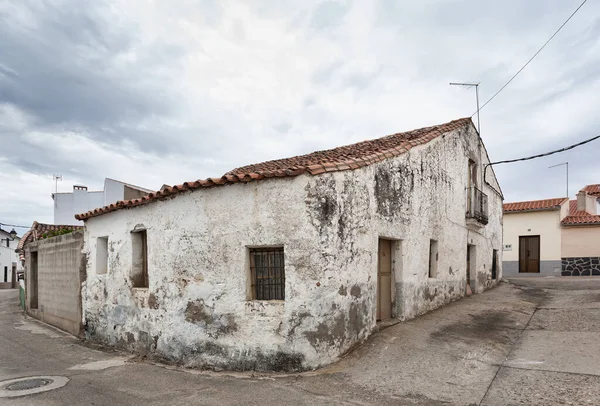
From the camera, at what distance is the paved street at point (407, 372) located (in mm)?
5516

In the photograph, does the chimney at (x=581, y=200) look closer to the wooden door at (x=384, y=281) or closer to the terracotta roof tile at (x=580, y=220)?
the terracotta roof tile at (x=580, y=220)

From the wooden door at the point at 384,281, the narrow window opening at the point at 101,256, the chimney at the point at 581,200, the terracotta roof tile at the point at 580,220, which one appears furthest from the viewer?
the chimney at the point at 581,200

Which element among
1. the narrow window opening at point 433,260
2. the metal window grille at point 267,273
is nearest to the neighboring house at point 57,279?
the metal window grille at point 267,273

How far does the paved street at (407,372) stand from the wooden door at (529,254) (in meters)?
13.8

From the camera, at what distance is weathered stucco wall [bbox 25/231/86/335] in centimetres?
1120

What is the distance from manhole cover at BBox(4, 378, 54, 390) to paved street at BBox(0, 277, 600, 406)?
0.38 meters

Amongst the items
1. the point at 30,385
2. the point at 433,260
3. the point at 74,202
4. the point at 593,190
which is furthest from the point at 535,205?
the point at 74,202

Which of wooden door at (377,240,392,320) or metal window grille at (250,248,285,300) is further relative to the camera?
wooden door at (377,240,392,320)

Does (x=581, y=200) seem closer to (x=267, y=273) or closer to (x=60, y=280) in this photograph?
(x=267, y=273)

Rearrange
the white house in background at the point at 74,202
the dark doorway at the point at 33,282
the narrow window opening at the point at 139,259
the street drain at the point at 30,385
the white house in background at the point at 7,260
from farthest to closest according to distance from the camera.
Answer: the white house in background at the point at 7,260 → the white house in background at the point at 74,202 → the dark doorway at the point at 33,282 → the narrow window opening at the point at 139,259 → the street drain at the point at 30,385

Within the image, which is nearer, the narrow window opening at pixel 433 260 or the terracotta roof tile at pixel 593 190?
the narrow window opening at pixel 433 260

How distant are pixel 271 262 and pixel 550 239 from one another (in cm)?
1984

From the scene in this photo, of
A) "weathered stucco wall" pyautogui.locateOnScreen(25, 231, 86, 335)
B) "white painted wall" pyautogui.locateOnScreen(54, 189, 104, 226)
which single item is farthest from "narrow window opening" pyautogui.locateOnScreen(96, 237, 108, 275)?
"white painted wall" pyautogui.locateOnScreen(54, 189, 104, 226)

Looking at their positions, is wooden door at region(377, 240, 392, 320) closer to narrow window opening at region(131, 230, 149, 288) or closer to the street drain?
narrow window opening at region(131, 230, 149, 288)
